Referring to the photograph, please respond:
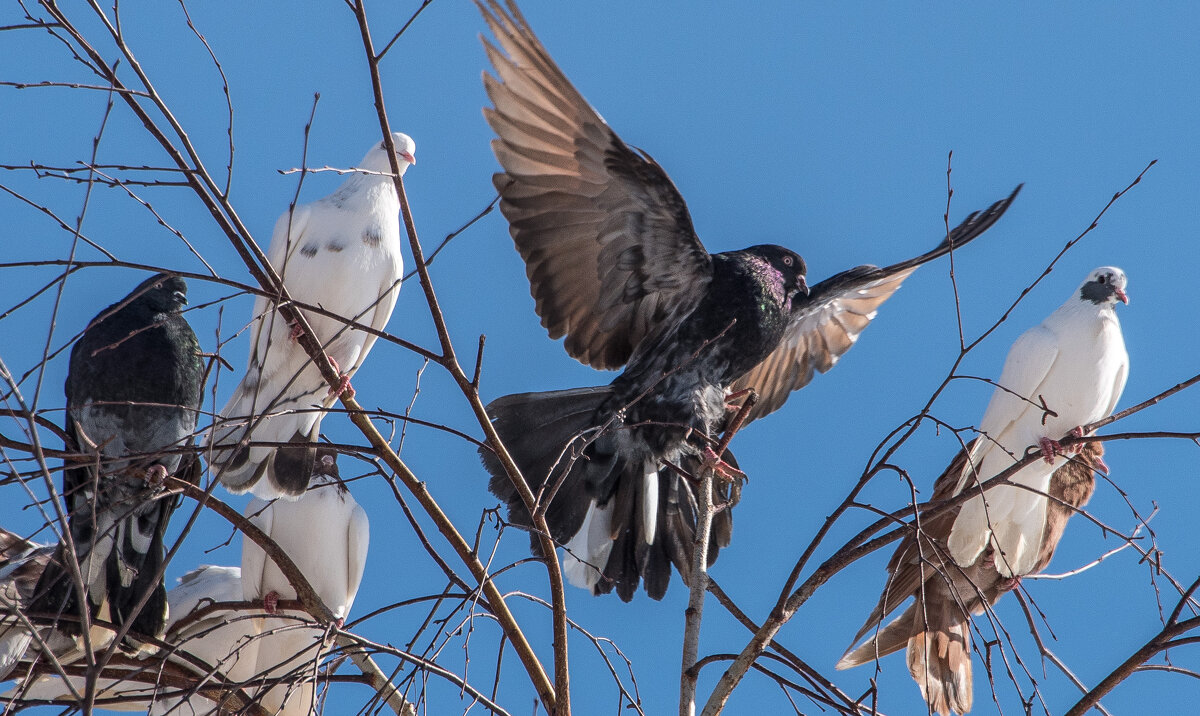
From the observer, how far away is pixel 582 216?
464cm

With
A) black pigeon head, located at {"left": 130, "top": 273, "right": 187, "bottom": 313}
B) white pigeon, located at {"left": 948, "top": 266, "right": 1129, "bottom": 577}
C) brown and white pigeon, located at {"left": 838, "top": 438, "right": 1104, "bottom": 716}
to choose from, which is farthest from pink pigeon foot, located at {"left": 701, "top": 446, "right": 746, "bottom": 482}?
black pigeon head, located at {"left": 130, "top": 273, "right": 187, "bottom": 313}

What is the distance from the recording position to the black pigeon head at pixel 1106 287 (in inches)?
198

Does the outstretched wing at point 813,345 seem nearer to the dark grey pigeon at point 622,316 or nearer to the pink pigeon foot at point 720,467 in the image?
the dark grey pigeon at point 622,316

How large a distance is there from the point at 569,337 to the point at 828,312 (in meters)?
1.71

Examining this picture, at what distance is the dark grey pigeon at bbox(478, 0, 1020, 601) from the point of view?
4469 mm

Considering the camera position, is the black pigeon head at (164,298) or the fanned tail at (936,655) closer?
the black pigeon head at (164,298)

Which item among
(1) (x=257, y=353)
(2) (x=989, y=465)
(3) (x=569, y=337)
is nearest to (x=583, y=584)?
(3) (x=569, y=337)

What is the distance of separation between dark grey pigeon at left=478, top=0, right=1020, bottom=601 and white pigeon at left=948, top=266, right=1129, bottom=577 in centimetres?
60

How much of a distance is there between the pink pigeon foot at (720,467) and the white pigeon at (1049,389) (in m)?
1.11

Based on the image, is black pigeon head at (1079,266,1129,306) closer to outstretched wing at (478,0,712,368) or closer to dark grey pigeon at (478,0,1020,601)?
dark grey pigeon at (478,0,1020,601)

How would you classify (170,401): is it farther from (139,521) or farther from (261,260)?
(261,260)

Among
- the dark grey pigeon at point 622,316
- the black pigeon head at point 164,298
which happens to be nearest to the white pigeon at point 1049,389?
the dark grey pigeon at point 622,316

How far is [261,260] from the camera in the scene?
2.43 meters

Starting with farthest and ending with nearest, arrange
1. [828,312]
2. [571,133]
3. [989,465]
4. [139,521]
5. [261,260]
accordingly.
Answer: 1. [828,312]
2. [989,465]
3. [571,133]
4. [139,521]
5. [261,260]
